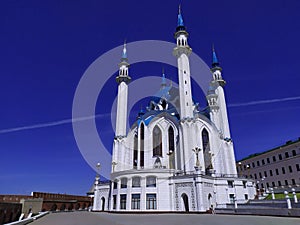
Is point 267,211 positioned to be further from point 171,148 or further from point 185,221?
point 171,148

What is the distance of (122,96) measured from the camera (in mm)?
50688

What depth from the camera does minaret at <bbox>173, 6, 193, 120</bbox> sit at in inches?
1618

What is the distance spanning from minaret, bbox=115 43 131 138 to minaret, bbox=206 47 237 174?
64.1 ft

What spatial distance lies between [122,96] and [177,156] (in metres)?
19.4

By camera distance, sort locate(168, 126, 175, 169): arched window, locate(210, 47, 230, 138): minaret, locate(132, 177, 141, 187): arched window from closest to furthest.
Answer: locate(132, 177, 141, 187): arched window → locate(168, 126, 175, 169): arched window → locate(210, 47, 230, 138): minaret

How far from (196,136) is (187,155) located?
501 centimetres

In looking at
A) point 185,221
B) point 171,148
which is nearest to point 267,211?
point 185,221

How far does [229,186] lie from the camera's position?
36.8 metres

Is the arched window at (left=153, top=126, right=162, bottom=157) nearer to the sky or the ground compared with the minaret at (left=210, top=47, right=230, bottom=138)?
nearer to the ground

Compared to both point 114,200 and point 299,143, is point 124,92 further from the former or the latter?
point 299,143

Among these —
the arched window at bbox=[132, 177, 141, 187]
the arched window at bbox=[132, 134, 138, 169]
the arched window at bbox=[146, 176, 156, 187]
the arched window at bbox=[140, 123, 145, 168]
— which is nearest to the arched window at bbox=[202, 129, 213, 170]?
the arched window at bbox=[140, 123, 145, 168]

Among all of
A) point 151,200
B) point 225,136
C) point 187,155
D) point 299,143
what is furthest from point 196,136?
point 299,143

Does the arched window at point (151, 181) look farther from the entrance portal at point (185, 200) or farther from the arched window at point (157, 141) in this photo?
the arched window at point (157, 141)

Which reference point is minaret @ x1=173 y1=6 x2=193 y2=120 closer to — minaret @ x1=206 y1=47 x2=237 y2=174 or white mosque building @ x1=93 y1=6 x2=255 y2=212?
white mosque building @ x1=93 y1=6 x2=255 y2=212
